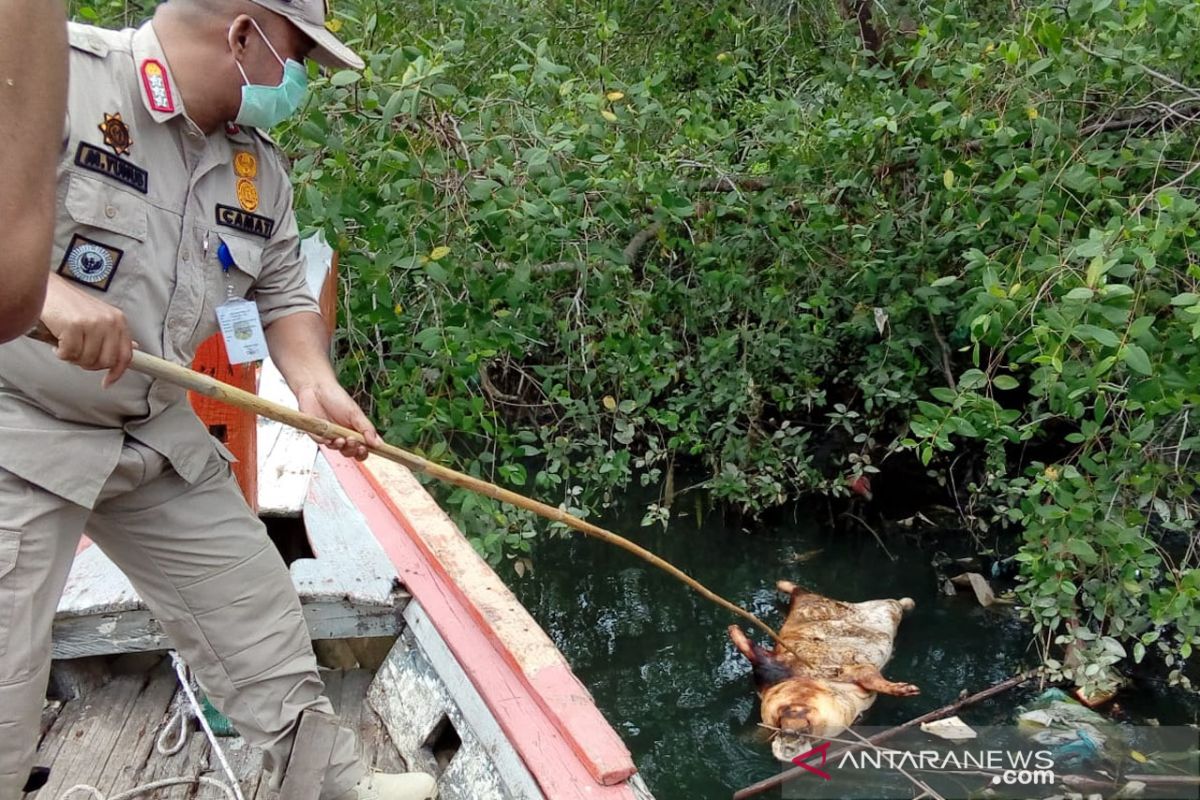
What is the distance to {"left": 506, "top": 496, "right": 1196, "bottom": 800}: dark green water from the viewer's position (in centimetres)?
454

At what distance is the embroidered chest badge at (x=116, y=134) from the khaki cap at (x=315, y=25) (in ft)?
1.20

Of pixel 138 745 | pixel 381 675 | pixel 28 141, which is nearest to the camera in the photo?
pixel 28 141

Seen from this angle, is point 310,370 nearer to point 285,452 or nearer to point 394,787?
point 394,787

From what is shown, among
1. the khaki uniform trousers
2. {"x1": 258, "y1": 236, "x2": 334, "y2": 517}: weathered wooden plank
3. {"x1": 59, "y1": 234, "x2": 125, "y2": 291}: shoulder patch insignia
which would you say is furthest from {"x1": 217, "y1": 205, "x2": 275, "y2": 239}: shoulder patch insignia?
{"x1": 258, "y1": 236, "x2": 334, "y2": 517}: weathered wooden plank

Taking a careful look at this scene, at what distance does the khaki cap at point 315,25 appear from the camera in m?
2.02

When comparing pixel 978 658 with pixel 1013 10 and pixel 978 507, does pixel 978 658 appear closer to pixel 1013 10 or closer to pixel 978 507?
pixel 978 507

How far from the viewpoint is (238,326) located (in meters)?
2.14

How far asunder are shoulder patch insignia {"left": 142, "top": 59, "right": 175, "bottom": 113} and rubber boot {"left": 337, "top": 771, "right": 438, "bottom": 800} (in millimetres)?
1537

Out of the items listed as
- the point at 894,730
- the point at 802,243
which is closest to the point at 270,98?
the point at 802,243

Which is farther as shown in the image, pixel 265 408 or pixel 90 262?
pixel 265 408

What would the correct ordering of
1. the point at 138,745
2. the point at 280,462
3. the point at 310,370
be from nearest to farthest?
the point at 310,370, the point at 138,745, the point at 280,462

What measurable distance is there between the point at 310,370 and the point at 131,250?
570 millimetres

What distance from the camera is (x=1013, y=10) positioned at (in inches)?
189

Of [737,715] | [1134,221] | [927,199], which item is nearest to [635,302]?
[927,199]
